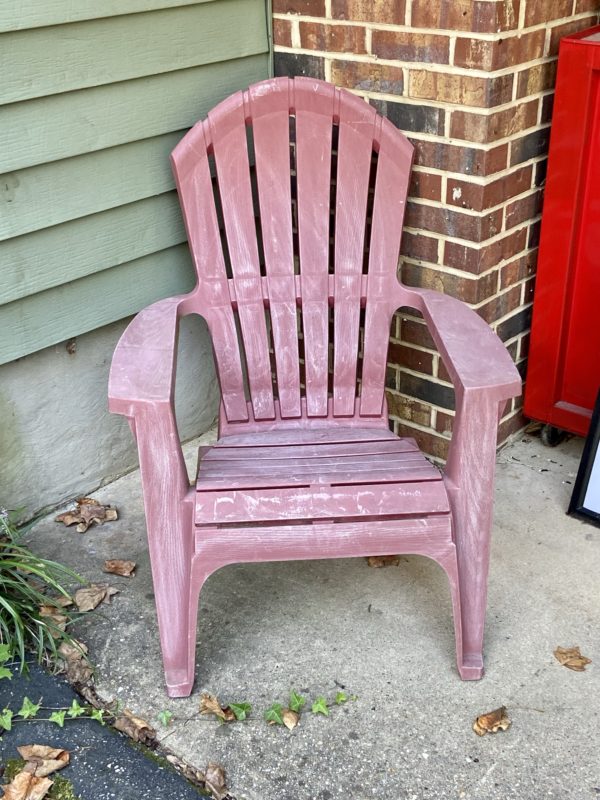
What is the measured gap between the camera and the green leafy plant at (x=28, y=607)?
6.84ft

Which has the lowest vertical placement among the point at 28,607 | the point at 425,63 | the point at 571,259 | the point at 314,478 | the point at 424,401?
the point at 28,607

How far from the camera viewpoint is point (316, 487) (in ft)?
6.20

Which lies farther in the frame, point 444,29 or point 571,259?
point 571,259

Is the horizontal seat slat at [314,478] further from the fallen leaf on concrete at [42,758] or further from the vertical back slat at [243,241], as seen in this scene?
the fallen leaf on concrete at [42,758]

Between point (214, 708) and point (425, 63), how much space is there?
169 centimetres

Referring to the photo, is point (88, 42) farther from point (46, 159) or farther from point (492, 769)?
point (492, 769)

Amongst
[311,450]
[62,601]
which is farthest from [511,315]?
[62,601]

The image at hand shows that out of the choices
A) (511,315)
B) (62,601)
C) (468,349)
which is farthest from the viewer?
(511,315)

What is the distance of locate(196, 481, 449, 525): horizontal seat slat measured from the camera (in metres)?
1.87

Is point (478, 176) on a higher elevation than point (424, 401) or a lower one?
higher

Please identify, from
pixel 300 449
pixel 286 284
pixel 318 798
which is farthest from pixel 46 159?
pixel 318 798

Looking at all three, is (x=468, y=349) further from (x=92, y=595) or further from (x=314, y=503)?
(x=92, y=595)

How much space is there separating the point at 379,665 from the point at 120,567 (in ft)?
2.49

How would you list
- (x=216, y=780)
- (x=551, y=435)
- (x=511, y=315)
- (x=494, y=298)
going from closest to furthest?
(x=216, y=780) → (x=494, y=298) → (x=511, y=315) → (x=551, y=435)
